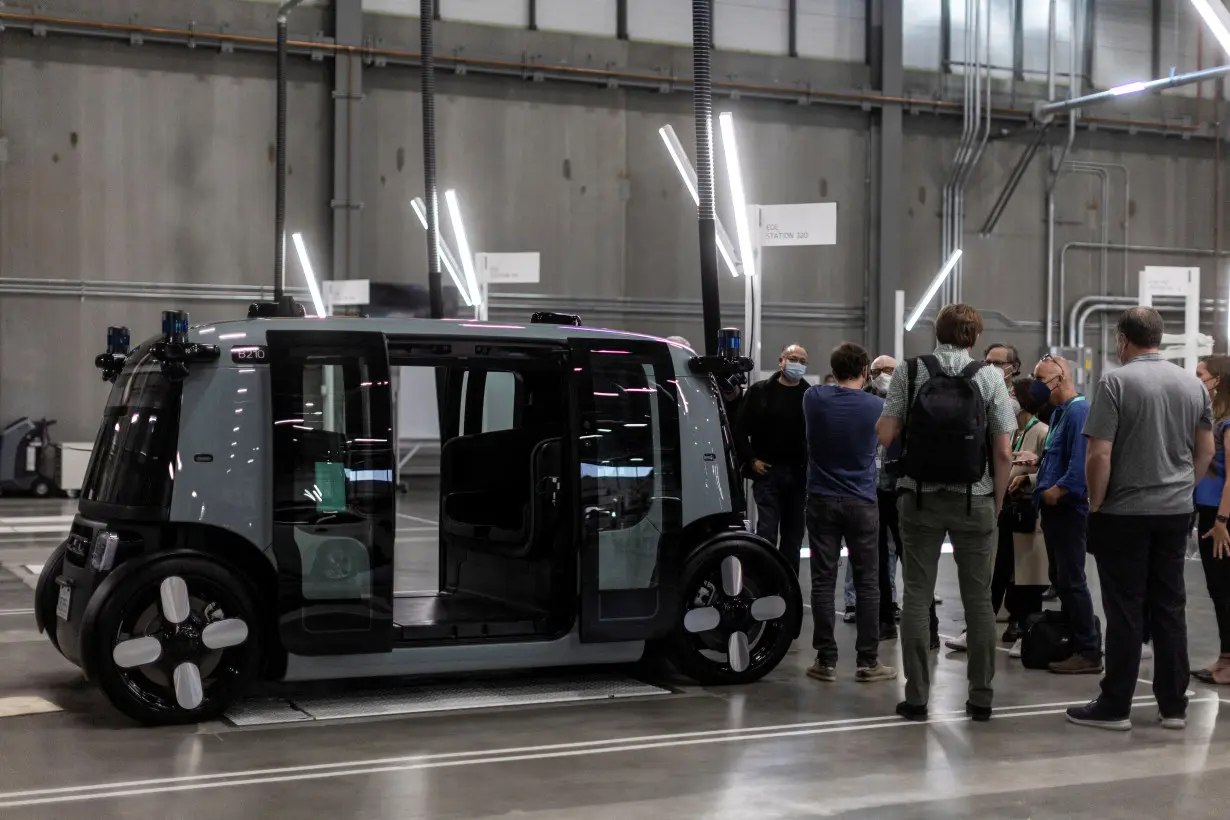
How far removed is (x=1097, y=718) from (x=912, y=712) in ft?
2.51

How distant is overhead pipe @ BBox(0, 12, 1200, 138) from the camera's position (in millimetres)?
19484

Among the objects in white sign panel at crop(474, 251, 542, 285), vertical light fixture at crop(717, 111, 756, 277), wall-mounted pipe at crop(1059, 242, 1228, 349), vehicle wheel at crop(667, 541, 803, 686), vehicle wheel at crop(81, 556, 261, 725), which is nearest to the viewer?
vehicle wheel at crop(81, 556, 261, 725)

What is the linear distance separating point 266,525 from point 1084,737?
11.5 feet

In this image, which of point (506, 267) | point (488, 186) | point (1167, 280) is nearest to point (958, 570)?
point (1167, 280)

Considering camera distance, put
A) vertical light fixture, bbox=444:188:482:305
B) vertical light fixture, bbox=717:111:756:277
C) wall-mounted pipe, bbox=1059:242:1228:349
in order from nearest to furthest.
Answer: vertical light fixture, bbox=717:111:756:277, vertical light fixture, bbox=444:188:482:305, wall-mounted pipe, bbox=1059:242:1228:349

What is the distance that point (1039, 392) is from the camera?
27.2 ft

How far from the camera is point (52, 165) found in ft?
64.1

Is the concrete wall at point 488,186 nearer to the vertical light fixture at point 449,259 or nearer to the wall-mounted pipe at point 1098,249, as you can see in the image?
the wall-mounted pipe at point 1098,249

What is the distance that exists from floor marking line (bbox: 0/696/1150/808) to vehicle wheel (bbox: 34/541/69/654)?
5.03 ft

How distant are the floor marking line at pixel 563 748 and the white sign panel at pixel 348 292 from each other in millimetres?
12549

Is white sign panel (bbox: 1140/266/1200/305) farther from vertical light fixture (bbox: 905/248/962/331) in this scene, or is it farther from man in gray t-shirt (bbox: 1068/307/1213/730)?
man in gray t-shirt (bbox: 1068/307/1213/730)

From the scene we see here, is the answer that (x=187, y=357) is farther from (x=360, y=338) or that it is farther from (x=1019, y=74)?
(x=1019, y=74)

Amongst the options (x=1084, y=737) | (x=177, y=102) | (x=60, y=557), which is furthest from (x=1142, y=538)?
(x=177, y=102)

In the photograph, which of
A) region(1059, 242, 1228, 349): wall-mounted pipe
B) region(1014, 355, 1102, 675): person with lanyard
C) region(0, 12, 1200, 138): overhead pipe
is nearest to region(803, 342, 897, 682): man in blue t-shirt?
region(1014, 355, 1102, 675): person with lanyard
